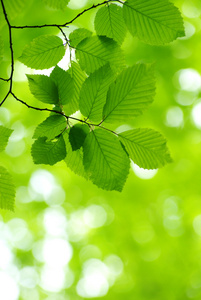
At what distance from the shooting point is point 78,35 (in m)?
0.86

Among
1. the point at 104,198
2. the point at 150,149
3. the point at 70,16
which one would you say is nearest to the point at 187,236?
the point at 104,198

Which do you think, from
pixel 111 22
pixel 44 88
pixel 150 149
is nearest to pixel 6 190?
pixel 44 88

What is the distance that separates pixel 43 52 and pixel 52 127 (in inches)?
9.3

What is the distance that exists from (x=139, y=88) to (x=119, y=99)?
2.1 inches

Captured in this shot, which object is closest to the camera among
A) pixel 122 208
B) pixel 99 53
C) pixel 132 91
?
pixel 132 91

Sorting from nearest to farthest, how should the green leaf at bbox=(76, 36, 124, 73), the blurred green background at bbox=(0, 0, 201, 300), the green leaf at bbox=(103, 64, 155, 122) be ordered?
the green leaf at bbox=(103, 64, 155, 122) → the green leaf at bbox=(76, 36, 124, 73) → the blurred green background at bbox=(0, 0, 201, 300)

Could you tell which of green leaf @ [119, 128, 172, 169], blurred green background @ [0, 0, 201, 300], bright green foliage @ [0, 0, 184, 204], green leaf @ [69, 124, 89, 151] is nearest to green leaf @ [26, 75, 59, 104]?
bright green foliage @ [0, 0, 184, 204]

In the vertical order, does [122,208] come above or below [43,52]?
below

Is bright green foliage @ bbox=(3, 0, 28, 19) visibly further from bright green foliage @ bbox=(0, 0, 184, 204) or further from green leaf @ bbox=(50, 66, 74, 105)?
green leaf @ bbox=(50, 66, 74, 105)

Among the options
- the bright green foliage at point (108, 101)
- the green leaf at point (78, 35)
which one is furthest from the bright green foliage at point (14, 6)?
the green leaf at point (78, 35)

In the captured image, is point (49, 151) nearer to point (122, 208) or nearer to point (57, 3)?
point (57, 3)

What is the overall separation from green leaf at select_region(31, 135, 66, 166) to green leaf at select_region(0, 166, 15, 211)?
113 mm

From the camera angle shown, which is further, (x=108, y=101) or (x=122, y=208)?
(x=122, y=208)

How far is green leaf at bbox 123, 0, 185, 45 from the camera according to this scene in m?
0.74
